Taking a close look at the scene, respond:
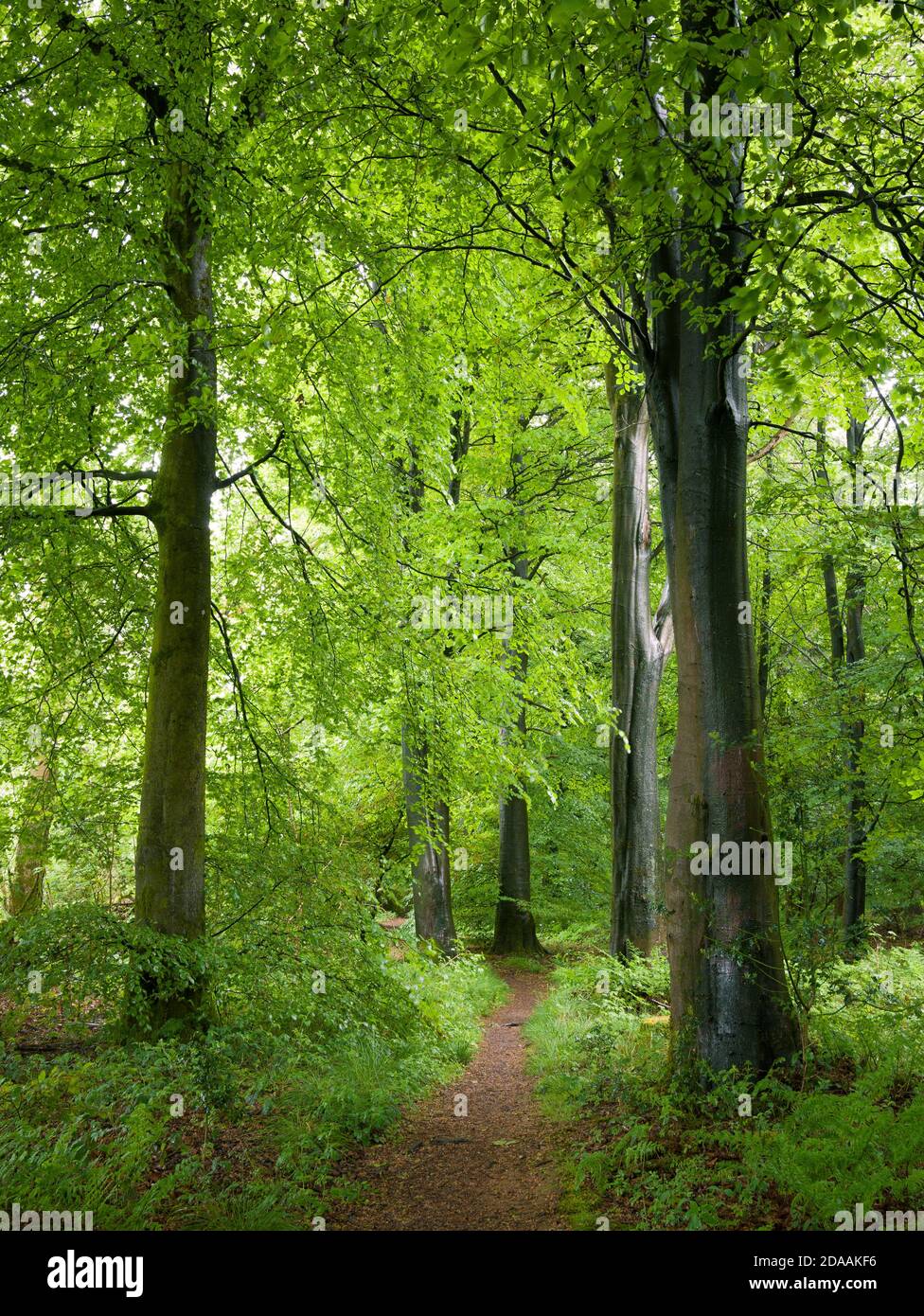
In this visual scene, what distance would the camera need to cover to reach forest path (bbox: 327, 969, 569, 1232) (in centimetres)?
502

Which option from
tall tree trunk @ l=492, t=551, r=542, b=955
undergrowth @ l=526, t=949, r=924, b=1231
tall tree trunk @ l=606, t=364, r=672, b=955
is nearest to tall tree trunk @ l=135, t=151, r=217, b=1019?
undergrowth @ l=526, t=949, r=924, b=1231

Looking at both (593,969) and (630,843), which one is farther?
(593,969)

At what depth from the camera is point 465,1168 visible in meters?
5.91

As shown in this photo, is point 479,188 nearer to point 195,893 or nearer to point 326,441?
point 326,441

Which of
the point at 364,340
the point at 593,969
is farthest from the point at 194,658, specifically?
the point at 593,969

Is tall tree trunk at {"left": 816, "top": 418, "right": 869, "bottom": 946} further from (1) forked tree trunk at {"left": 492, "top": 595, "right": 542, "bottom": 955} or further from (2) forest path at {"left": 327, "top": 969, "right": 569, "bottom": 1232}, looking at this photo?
(1) forked tree trunk at {"left": 492, "top": 595, "right": 542, "bottom": 955}

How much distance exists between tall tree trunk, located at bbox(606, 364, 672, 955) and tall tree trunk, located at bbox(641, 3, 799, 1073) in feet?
13.4

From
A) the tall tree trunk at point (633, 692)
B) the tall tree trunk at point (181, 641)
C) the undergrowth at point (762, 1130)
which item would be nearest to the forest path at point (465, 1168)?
the undergrowth at point (762, 1130)

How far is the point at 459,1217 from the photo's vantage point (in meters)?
5.11

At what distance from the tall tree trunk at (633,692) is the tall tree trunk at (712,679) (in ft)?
13.4

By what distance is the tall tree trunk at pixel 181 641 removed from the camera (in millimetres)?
7195

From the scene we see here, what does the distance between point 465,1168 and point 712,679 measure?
3864 mm

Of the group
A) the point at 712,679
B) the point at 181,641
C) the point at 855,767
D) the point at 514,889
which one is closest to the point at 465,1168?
the point at 712,679
